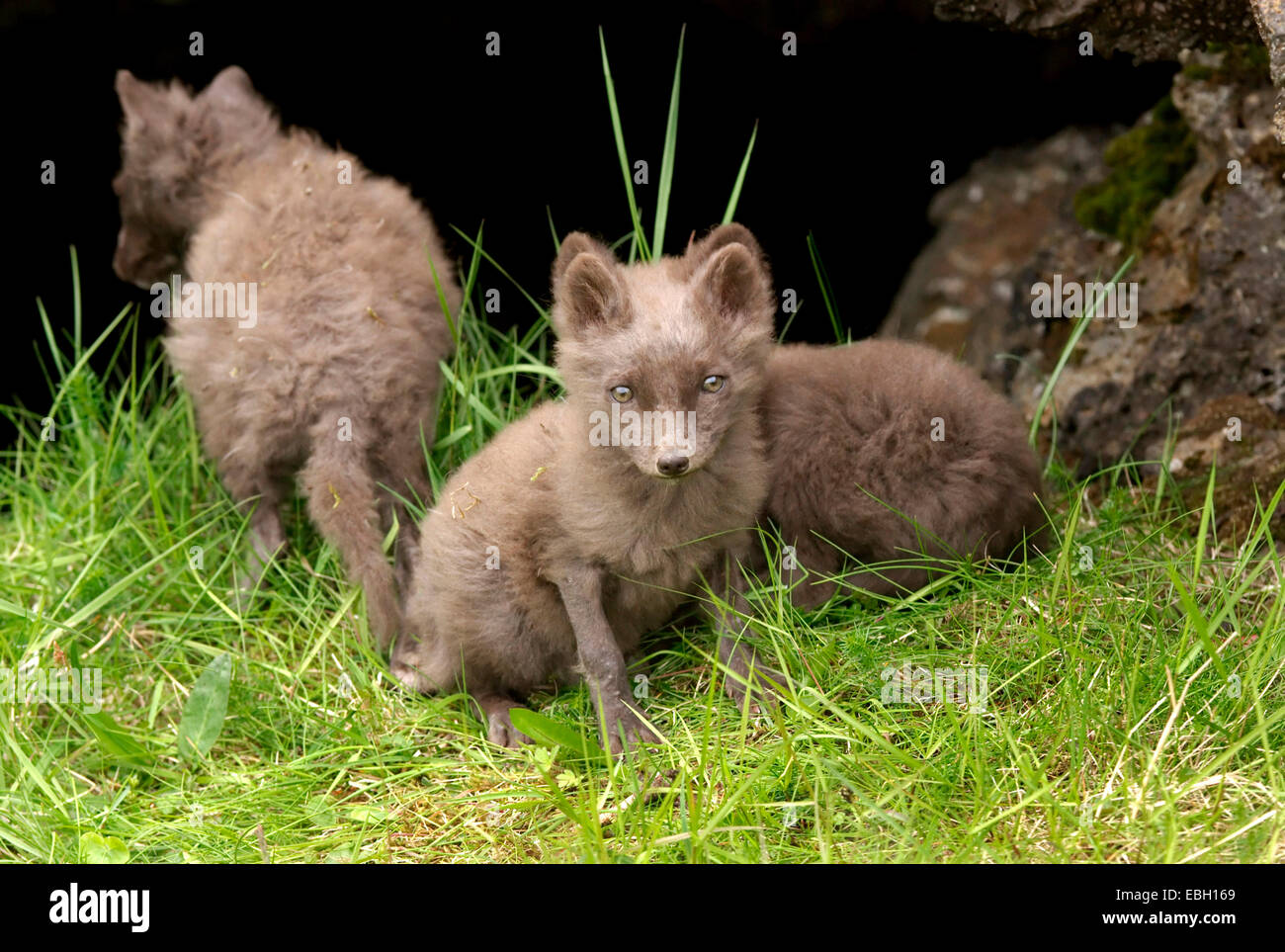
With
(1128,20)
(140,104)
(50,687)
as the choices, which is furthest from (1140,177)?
(50,687)

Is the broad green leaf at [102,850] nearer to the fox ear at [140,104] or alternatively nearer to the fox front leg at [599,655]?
the fox front leg at [599,655]

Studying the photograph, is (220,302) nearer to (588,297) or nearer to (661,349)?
(588,297)

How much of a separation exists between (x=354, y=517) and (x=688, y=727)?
1365mm

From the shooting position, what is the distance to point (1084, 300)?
17.3 ft

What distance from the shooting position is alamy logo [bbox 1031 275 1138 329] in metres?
5.02

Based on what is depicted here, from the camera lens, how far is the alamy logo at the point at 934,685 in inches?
139

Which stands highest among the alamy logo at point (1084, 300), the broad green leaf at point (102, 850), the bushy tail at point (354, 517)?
the alamy logo at point (1084, 300)

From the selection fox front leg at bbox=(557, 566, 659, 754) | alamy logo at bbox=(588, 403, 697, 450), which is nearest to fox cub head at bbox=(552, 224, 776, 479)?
alamy logo at bbox=(588, 403, 697, 450)

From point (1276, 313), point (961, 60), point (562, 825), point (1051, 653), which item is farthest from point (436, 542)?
point (961, 60)

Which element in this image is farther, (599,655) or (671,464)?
(599,655)

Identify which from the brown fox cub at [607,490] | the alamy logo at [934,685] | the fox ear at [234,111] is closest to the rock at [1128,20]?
the brown fox cub at [607,490]

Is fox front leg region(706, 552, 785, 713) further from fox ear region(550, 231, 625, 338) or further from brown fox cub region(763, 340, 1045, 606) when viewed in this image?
fox ear region(550, 231, 625, 338)
